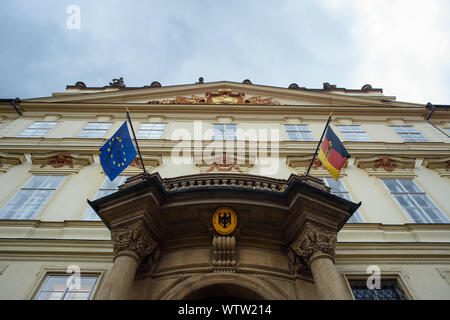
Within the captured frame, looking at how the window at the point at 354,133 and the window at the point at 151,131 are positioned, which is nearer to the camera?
the window at the point at 151,131

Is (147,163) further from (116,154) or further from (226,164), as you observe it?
(116,154)

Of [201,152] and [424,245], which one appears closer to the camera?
[424,245]

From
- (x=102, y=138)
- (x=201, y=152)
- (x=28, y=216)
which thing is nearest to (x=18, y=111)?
(x=102, y=138)

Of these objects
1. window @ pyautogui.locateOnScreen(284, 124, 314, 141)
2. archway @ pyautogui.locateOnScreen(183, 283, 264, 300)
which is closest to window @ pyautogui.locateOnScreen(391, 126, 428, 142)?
window @ pyautogui.locateOnScreen(284, 124, 314, 141)

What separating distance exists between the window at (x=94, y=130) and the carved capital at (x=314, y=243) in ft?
36.1

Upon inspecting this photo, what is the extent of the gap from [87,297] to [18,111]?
13422 mm

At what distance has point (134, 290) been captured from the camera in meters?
7.01

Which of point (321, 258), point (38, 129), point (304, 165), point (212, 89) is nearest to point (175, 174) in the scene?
point (304, 165)

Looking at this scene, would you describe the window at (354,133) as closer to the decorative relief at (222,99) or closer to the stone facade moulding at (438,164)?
the stone facade moulding at (438,164)

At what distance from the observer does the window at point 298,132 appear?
14.5 m

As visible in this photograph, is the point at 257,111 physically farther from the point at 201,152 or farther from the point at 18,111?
the point at 18,111

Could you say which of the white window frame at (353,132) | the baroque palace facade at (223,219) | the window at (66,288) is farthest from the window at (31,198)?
the white window frame at (353,132)
